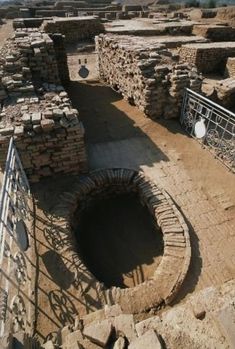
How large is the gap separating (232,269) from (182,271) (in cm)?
82

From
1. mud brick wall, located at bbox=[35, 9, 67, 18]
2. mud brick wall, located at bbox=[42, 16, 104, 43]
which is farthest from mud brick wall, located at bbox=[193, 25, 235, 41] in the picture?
mud brick wall, located at bbox=[35, 9, 67, 18]

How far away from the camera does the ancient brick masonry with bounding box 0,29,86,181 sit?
5.05 m

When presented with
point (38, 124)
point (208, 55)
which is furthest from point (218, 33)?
point (38, 124)

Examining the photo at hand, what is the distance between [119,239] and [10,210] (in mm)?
2358

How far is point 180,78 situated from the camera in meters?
6.86

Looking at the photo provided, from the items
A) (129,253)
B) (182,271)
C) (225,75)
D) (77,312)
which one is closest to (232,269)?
(182,271)

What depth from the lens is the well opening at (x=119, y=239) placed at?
504 centimetres

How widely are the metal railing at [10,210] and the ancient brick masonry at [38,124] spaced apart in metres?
0.29

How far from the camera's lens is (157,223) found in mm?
5184

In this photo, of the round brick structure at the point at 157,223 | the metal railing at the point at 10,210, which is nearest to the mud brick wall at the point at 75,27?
the round brick structure at the point at 157,223

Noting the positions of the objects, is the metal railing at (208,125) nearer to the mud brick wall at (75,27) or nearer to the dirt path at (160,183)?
the dirt path at (160,183)

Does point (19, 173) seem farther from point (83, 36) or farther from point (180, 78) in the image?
point (83, 36)

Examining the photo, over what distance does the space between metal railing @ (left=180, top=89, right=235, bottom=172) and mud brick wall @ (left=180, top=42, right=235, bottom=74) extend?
5.05m

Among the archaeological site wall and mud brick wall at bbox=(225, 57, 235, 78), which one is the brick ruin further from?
the archaeological site wall
